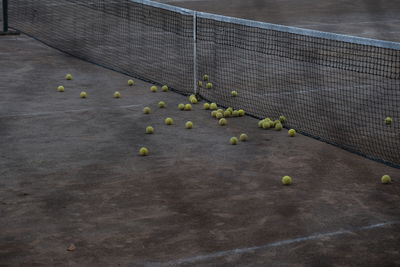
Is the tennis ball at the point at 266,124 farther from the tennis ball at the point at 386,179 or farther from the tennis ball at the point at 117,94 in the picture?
the tennis ball at the point at 117,94

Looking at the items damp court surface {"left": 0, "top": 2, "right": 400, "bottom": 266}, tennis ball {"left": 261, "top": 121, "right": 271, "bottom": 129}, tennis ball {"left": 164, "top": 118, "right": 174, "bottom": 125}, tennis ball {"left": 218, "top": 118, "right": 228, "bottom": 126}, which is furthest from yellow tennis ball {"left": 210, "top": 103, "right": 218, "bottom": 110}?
tennis ball {"left": 261, "top": 121, "right": 271, "bottom": 129}

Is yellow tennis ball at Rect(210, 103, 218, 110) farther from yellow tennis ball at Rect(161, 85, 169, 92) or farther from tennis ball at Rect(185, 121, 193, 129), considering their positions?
yellow tennis ball at Rect(161, 85, 169, 92)

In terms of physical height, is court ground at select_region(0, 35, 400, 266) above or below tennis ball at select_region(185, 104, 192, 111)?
above

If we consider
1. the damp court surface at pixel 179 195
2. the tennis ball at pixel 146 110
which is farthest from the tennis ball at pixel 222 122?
the tennis ball at pixel 146 110

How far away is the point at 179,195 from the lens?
7531 millimetres

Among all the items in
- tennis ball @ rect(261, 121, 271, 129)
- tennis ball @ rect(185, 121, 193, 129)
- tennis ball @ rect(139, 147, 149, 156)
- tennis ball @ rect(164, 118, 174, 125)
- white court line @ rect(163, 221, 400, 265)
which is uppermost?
white court line @ rect(163, 221, 400, 265)

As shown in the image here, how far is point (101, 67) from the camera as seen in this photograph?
49.1ft

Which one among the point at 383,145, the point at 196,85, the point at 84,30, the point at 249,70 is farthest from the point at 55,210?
the point at 84,30

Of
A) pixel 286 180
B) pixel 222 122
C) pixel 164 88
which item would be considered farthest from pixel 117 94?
pixel 286 180

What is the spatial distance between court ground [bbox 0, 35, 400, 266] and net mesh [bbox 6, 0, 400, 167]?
2.94 feet

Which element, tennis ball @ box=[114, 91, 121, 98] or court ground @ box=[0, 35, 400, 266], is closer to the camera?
court ground @ box=[0, 35, 400, 266]

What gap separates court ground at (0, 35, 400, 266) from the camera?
6160 mm

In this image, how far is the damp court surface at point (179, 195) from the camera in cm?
616

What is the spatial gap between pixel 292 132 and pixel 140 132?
2058 millimetres
